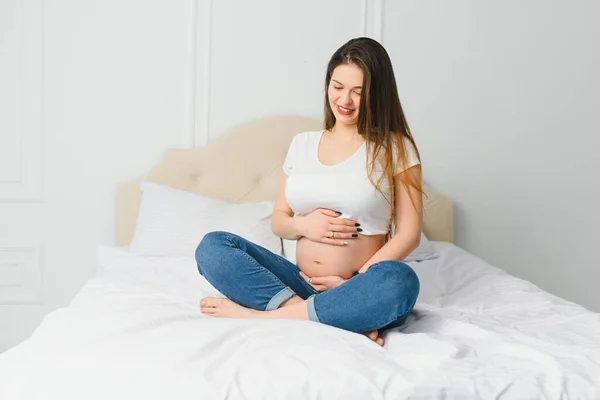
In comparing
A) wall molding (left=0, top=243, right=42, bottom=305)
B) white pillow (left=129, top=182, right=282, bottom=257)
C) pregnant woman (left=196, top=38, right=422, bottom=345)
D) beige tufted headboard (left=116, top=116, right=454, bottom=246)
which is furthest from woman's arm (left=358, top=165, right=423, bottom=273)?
wall molding (left=0, top=243, right=42, bottom=305)

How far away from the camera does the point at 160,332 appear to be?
1659 mm

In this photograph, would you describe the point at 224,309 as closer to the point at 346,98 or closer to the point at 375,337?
the point at 375,337

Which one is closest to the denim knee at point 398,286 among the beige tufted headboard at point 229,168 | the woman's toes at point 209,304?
the woman's toes at point 209,304

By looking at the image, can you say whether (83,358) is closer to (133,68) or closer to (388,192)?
(388,192)

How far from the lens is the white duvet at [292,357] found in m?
1.40

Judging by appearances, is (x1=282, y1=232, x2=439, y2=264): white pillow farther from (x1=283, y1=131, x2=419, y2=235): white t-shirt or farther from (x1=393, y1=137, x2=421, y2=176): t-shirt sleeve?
(x1=393, y1=137, x2=421, y2=176): t-shirt sleeve

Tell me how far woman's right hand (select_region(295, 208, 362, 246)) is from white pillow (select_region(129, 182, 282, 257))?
0.66m

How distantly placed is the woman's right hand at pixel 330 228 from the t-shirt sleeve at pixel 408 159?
0.60 ft

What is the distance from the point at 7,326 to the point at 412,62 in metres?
1.97

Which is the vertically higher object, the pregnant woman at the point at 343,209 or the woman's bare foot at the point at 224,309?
the pregnant woman at the point at 343,209

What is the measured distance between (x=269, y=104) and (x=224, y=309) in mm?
1476

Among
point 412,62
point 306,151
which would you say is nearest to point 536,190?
point 412,62

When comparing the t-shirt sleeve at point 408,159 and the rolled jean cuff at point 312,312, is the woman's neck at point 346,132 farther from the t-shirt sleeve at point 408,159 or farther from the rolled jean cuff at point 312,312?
the rolled jean cuff at point 312,312

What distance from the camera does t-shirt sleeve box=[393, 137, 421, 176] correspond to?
2037 millimetres
